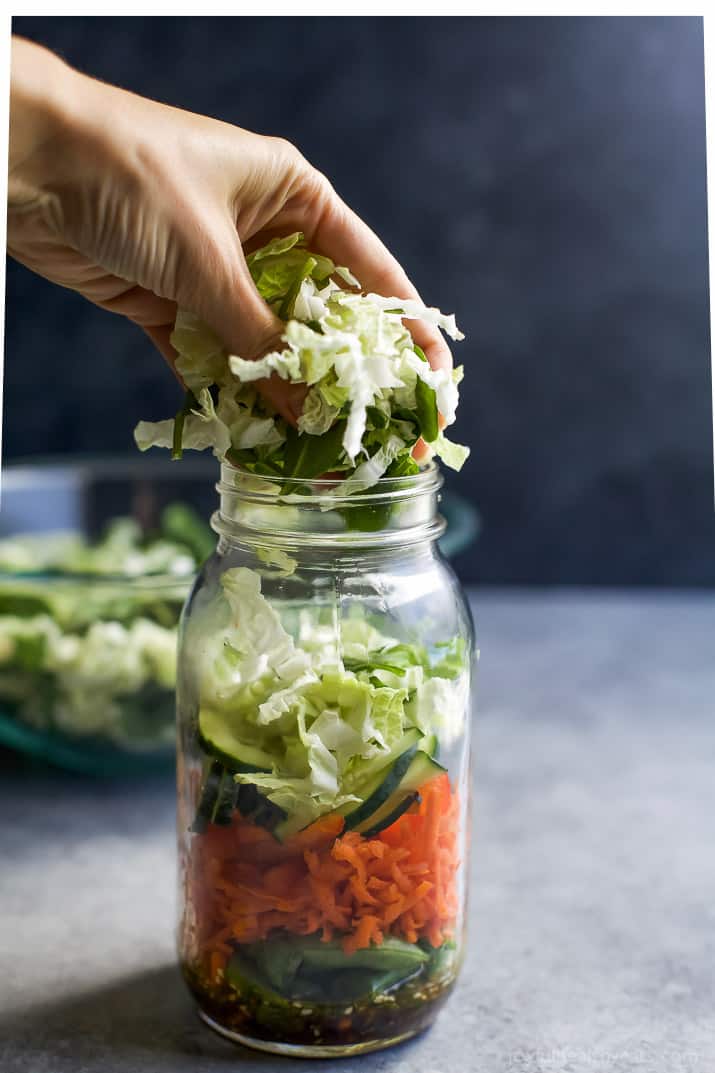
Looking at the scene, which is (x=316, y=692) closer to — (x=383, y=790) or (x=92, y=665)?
(x=383, y=790)

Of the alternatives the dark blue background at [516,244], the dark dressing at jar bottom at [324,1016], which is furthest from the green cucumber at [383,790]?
the dark blue background at [516,244]

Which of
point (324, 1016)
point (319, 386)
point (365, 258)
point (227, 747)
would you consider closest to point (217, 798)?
point (227, 747)

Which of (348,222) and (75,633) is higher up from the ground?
(348,222)

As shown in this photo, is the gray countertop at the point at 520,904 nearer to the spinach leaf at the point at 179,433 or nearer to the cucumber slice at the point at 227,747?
the cucumber slice at the point at 227,747

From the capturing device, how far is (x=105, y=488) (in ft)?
4.73

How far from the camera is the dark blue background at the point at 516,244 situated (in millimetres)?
1650

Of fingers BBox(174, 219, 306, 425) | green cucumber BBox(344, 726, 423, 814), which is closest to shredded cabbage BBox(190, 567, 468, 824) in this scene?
green cucumber BBox(344, 726, 423, 814)

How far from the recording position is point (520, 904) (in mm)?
1005

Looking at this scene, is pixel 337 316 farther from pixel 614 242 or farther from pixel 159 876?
pixel 614 242

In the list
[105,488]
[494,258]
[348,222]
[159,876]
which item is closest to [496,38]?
[494,258]

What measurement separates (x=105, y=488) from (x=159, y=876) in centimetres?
56

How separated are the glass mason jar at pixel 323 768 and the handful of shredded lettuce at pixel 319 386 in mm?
23

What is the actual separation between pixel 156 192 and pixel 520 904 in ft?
2.20

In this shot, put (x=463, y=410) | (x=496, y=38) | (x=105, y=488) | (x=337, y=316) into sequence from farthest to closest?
(x=463, y=410) → (x=496, y=38) → (x=105, y=488) → (x=337, y=316)
